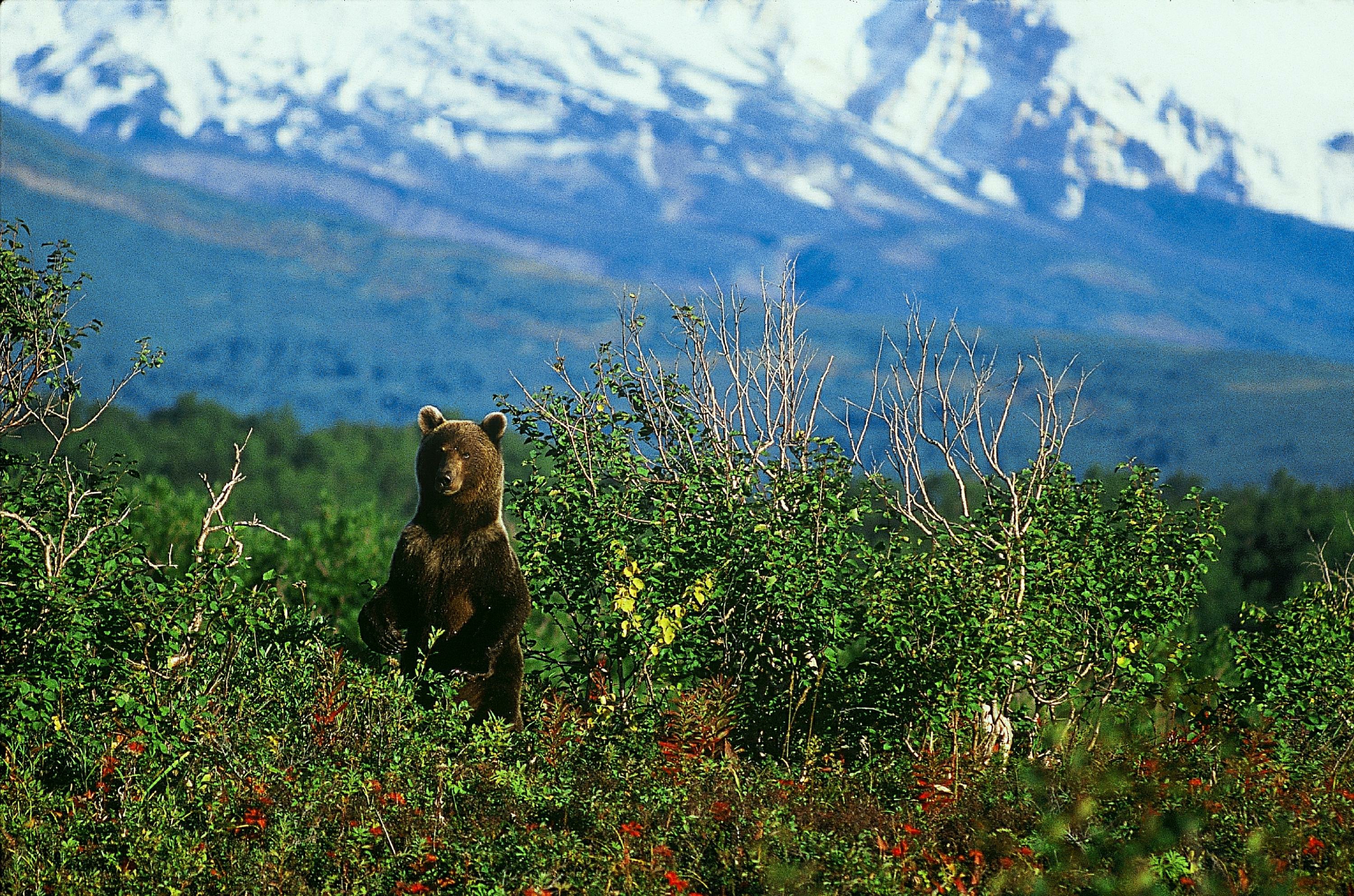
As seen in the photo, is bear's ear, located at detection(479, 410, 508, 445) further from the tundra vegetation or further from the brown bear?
the tundra vegetation

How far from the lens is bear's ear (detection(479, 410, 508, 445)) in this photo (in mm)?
Answer: 8352

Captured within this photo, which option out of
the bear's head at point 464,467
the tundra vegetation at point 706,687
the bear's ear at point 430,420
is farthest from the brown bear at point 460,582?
the tundra vegetation at point 706,687

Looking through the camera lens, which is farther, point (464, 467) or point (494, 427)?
point (494, 427)

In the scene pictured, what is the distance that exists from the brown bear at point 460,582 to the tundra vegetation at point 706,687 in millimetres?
329

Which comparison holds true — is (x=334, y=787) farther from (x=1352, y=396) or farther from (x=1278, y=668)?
(x=1352, y=396)

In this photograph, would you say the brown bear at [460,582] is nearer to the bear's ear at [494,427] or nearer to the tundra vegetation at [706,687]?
the bear's ear at [494,427]

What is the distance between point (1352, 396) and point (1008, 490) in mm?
182272

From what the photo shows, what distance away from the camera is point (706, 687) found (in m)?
7.45

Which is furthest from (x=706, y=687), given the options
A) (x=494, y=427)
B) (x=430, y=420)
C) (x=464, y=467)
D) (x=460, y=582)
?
(x=430, y=420)

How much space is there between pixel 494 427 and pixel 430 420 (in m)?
0.45

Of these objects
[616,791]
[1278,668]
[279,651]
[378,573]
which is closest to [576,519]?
[279,651]

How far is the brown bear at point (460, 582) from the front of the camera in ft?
26.9

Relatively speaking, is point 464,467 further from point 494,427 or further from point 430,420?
point 430,420

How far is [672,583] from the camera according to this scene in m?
8.26
